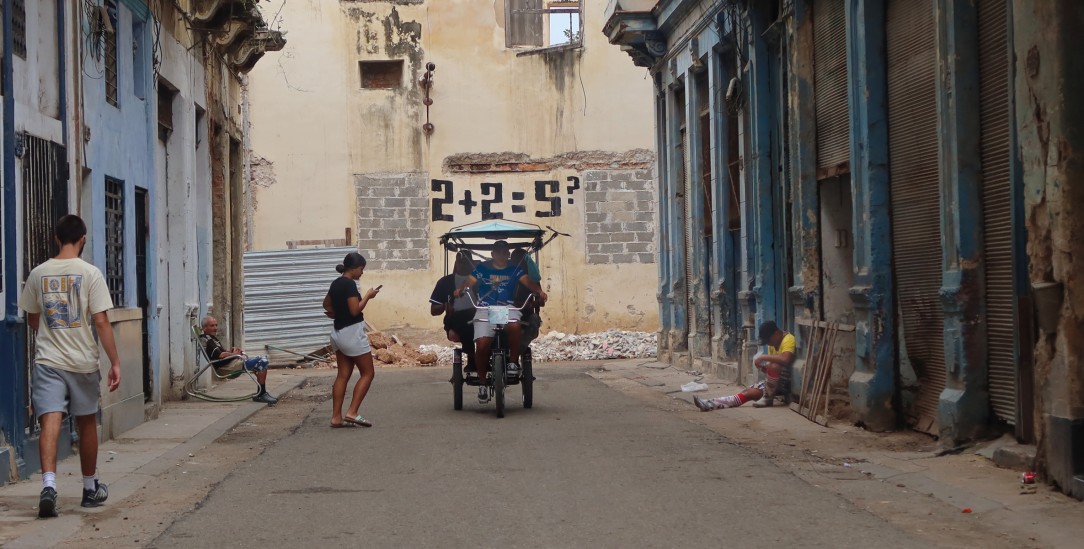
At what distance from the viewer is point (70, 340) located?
8.56 m

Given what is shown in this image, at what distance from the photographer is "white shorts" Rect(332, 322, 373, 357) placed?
13.7 metres

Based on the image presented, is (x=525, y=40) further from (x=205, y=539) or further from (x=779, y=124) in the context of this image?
(x=205, y=539)

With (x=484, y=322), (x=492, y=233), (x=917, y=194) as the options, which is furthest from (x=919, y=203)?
(x=492, y=233)

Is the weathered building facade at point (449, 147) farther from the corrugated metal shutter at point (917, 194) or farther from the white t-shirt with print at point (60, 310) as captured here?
the white t-shirt with print at point (60, 310)

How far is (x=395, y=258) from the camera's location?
33.1m

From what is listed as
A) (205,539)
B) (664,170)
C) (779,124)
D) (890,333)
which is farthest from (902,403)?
(664,170)

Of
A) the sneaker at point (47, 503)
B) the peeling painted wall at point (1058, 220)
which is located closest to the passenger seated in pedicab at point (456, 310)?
the sneaker at point (47, 503)

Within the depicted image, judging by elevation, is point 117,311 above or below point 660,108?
below

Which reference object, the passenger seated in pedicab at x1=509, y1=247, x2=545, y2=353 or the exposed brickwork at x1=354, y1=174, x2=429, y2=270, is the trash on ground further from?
the exposed brickwork at x1=354, y1=174, x2=429, y2=270

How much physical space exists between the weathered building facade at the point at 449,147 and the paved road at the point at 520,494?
19725 millimetres

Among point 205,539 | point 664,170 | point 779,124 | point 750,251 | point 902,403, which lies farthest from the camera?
point 664,170

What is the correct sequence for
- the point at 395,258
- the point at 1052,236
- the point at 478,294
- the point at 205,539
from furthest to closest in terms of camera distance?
the point at 395,258
the point at 478,294
the point at 1052,236
the point at 205,539

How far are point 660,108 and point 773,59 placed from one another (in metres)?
7.58

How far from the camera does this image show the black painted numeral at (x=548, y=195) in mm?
33594
